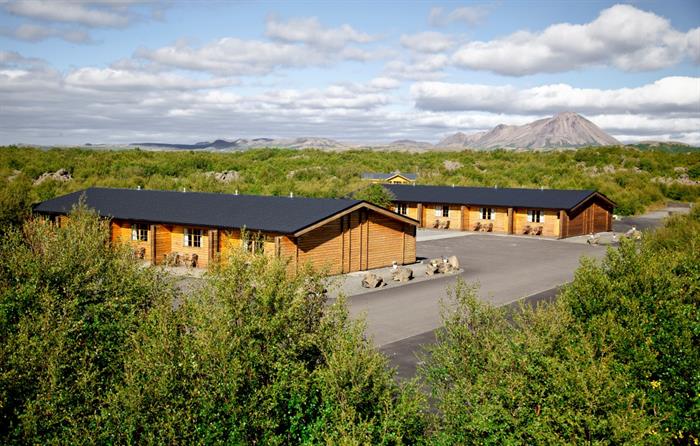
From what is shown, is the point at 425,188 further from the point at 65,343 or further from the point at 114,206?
the point at 65,343

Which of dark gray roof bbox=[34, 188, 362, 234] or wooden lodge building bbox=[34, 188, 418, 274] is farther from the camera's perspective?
dark gray roof bbox=[34, 188, 362, 234]

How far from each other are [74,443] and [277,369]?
11.6ft

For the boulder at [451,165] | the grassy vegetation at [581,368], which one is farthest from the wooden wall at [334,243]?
the boulder at [451,165]

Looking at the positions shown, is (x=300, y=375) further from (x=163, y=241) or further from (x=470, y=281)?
(x=163, y=241)

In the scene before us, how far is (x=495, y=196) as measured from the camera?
52.4m

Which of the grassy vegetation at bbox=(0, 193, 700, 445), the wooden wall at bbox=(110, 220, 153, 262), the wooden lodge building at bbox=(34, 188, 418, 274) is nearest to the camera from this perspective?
the grassy vegetation at bbox=(0, 193, 700, 445)

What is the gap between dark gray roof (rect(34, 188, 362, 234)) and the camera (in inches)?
1220

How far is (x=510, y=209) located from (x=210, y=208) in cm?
2629

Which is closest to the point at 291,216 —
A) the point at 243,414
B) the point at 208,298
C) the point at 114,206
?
the point at 114,206

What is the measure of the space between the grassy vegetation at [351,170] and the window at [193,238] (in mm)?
34704

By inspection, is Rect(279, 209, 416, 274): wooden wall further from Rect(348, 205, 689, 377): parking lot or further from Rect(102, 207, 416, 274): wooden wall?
Rect(348, 205, 689, 377): parking lot

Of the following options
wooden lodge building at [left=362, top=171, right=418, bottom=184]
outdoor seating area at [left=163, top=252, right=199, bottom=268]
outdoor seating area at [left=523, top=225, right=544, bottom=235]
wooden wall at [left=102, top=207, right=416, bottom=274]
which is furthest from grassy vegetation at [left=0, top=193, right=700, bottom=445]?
wooden lodge building at [left=362, top=171, right=418, bottom=184]

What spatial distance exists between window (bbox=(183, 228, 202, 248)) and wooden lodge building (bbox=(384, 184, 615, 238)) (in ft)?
63.5

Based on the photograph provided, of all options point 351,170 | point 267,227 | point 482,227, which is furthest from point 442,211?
point 351,170
